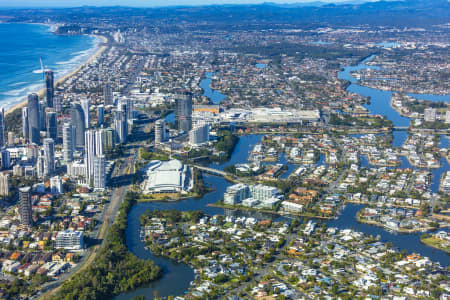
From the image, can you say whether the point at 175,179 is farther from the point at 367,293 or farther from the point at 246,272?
the point at 367,293

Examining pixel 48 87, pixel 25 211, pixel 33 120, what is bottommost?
pixel 25 211

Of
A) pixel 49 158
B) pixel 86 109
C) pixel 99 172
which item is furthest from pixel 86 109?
pixel 99 172

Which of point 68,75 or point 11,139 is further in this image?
point 68,75

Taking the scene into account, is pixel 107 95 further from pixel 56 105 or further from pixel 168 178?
pixel 168 178

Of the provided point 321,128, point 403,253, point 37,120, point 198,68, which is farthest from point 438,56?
point 403,253

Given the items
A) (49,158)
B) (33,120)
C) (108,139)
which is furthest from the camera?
(33,120)

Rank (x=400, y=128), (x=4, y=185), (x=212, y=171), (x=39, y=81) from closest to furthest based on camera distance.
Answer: (x=4, y=185) < (x=212, y=171) < (x=400, y=128) < (x=39, y=81)

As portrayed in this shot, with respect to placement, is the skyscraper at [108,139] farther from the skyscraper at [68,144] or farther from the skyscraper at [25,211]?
the skyscraper at [25,211]

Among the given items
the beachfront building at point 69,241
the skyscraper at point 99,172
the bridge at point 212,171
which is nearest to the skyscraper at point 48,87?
the bridge at point 212,171
